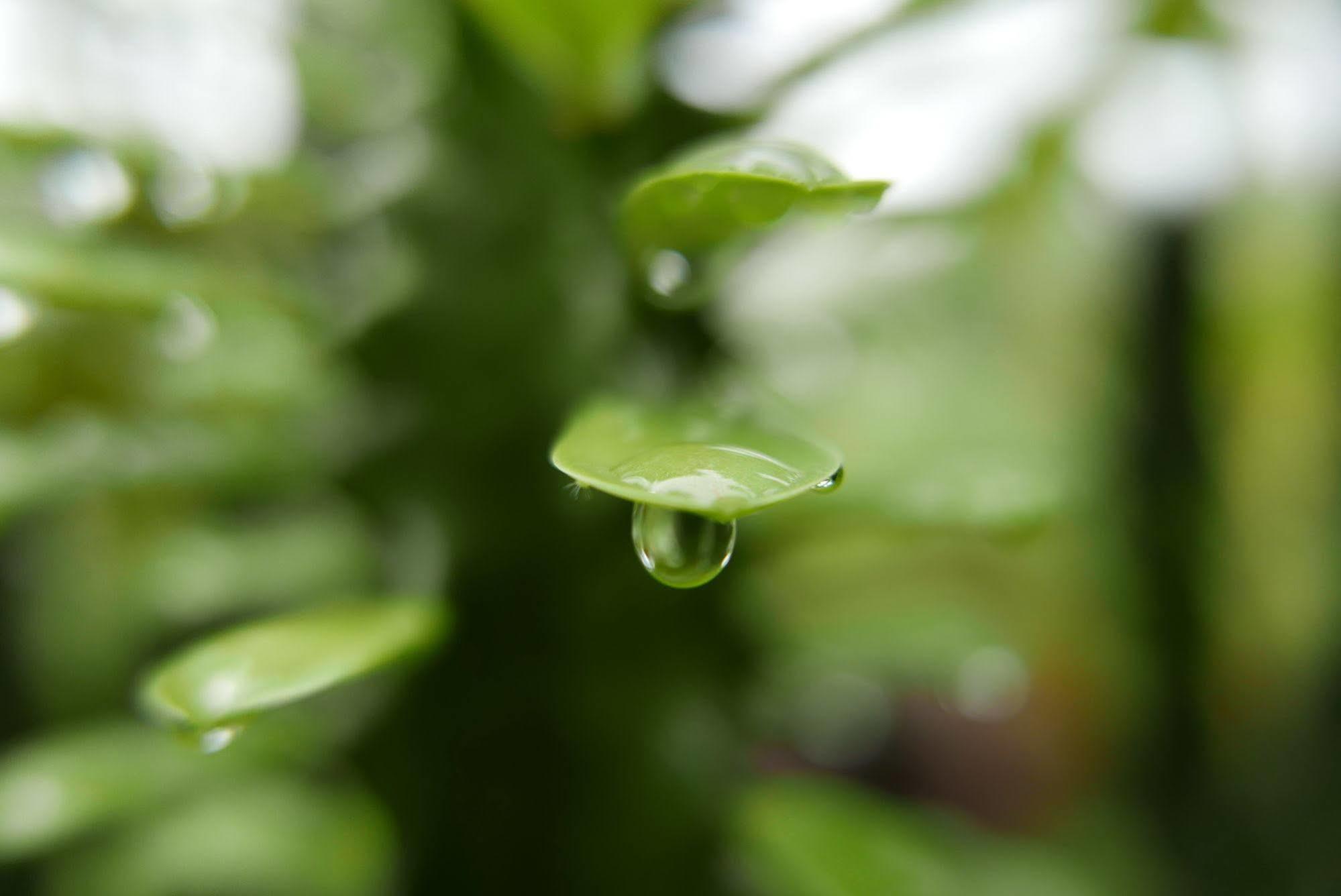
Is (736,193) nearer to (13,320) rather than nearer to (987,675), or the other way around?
(13,320)

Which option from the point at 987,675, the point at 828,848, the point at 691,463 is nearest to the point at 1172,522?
the point at 987,675

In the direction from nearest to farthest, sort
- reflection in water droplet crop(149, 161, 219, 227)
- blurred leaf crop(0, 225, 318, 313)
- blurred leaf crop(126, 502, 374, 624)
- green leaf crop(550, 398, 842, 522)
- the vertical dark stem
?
green leaf crop(550, 398, 842, 522)
blurred leaf crop(0, 225, 318, 313)
reflection in water droplet crop(149, 161, 219, 227)
blurred leaf crop(126, 502, 374, 624)
the vertical dark stem

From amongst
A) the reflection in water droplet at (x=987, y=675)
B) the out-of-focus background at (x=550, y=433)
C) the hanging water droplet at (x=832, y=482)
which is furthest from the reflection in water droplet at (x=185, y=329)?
the reflection in water droplet at (x=987, y=675)

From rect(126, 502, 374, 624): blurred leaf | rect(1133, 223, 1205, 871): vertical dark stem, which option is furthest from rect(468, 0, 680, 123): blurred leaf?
rect(1133, 223, 1205, 871): vertical dark stem

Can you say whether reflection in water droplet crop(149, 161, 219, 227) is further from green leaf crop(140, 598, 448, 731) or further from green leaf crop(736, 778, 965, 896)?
green leaf crop(736, 778, 965, 896)

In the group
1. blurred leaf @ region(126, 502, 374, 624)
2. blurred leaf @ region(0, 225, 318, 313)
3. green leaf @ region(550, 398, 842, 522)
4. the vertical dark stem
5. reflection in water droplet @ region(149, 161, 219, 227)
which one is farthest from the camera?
the vertical dark stem
